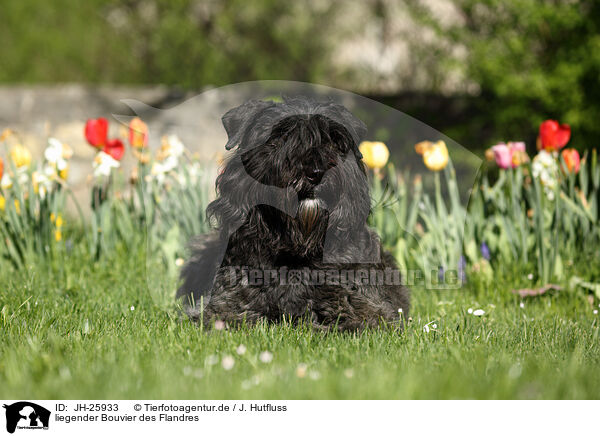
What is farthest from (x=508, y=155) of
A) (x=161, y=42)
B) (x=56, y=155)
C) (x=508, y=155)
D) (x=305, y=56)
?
(x=161, y=42)

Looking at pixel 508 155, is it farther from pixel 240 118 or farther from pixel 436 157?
pixel 240 118

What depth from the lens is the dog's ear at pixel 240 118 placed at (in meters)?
2.86

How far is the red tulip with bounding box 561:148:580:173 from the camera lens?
4.50 meters

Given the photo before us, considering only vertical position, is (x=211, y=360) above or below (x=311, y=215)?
below

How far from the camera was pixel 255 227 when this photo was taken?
2949mm

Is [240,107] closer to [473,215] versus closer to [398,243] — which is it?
[398,243]

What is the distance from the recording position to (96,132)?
4629mm

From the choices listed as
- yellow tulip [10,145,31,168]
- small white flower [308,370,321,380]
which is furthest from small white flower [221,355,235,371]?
yellow tulip [10,145,31,168]

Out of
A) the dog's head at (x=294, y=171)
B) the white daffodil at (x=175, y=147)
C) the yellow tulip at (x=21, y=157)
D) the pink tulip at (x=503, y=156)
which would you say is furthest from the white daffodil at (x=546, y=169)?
the yellow tulip at (x=21, y=157)

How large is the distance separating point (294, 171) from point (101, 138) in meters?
2.51

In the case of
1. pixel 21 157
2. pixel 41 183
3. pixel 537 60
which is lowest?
pixel 41 183

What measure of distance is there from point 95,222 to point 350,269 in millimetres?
2462

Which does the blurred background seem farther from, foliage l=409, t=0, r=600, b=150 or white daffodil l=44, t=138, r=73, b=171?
white daffodil l=44, t=138, r=73, b=171
